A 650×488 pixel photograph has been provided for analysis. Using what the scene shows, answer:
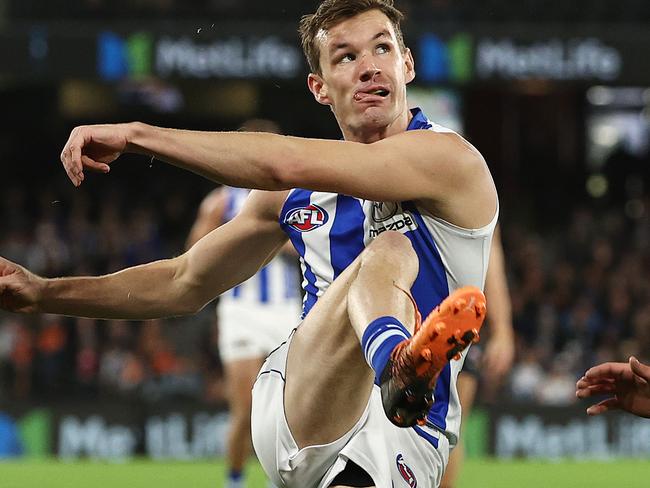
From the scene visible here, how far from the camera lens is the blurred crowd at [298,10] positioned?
42.9 feet

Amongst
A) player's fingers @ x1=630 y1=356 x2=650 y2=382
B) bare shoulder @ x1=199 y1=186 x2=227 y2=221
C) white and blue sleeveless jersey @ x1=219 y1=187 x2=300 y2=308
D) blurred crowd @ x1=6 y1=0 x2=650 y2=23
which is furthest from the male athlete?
blurred crowd @ x1=6 y1=0 x2=650 y2=23

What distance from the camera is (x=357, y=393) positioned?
3910mm

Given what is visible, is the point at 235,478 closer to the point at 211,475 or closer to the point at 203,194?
the point at 211,475

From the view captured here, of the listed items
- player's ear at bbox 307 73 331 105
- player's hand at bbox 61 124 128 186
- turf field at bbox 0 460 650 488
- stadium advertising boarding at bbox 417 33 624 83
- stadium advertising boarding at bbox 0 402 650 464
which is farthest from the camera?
stadium advertising boarding at bbox 417 33 624 83

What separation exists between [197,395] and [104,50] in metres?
3.53

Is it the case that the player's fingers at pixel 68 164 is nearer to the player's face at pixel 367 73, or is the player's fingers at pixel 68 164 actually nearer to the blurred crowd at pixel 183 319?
the player's face at pixel 367 73

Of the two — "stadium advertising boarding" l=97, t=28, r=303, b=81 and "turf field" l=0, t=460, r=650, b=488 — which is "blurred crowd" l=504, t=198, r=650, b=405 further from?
"stadium advertising boarding" l=97, t=28, r=303, b=81

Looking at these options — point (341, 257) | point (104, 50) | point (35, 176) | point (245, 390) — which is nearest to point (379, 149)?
point (341, 257)

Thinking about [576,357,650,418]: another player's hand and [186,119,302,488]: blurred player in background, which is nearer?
[576,357,650,418]: another player's hand

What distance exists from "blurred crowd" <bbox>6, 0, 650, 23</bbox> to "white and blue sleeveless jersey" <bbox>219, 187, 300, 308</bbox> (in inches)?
174

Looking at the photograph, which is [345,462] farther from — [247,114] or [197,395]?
[247,114]

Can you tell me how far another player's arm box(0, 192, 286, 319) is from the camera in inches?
171

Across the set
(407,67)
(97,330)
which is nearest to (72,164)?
(407,67)

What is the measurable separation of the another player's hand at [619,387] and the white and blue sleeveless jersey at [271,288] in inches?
193
